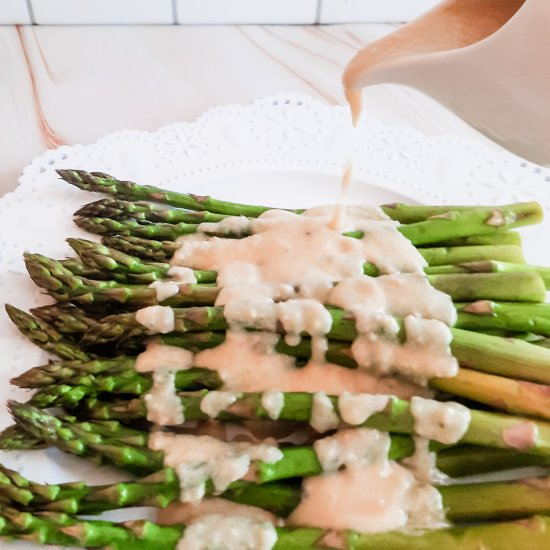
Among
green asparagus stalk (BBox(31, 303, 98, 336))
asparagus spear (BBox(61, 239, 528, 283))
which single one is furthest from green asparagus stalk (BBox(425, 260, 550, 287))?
green asparagus stalk (BBox(31, 303, 98, 336))

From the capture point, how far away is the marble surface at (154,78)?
1816mm

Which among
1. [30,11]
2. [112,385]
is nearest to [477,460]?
[112,385]

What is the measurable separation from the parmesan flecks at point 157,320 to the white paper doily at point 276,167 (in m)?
0.34

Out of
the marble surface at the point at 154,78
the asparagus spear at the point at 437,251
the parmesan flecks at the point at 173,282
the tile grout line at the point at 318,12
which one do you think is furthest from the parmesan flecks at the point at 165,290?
the tile grout line at the point at 318,12

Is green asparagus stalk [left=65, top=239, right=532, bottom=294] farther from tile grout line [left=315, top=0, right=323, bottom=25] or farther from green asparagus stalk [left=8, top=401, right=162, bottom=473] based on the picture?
tile grout line [left=315, top=0, right=323, bottom=25]

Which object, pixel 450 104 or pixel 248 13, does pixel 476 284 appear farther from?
pixel 248 13

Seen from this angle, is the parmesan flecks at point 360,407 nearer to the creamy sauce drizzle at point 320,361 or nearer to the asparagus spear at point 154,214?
the creamy sauce drizzle at point 320,361

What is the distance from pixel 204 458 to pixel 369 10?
1852 mm

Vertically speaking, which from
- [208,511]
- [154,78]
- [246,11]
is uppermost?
[246,11]

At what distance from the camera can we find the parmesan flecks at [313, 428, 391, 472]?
40.6 inches

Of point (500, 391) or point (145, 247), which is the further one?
point (145, 247)

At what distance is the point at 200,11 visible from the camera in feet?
7.29

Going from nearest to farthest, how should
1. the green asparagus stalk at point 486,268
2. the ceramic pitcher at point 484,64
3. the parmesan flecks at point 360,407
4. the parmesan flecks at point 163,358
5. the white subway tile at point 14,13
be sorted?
1. the ceramic pitcher at point 484,64
2. the parmesan flecks at point 360,407
3. the parmesan flecks at point 163,358
4. the green asparagus stalk at point 486,268
5. the white subway tile at point 14,13

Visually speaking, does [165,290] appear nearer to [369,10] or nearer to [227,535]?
[227,535]
